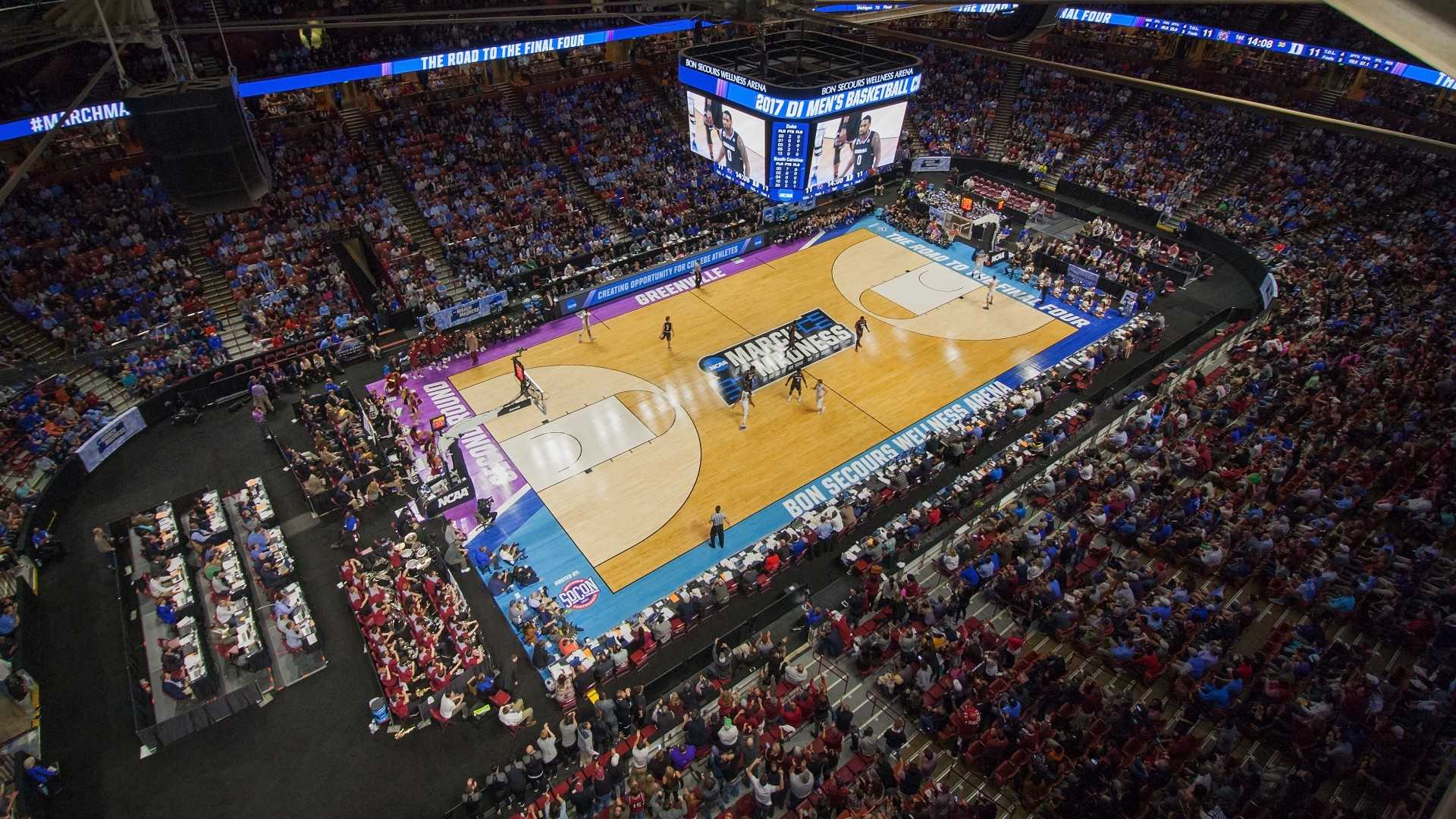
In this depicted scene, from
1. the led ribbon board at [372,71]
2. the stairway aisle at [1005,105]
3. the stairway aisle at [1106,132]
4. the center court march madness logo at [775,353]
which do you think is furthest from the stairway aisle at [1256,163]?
the led ribbon board at [372,71]

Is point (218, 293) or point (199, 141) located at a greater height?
point (199, 141)

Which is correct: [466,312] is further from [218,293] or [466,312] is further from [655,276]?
[218,293]

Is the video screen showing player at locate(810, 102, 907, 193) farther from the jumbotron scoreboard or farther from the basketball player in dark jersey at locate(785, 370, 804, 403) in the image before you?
the basketball player in dark jersey at locate(785, 370, 804, 403)

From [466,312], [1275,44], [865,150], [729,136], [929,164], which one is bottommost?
[466,312]

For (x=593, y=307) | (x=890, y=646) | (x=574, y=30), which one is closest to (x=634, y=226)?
(x=593, y=307)

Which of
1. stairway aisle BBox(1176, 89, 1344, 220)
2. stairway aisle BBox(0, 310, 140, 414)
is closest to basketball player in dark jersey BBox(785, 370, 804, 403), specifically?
stairway aisle BBox(0, 310, 140, 414)

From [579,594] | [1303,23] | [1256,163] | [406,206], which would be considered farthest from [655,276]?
[1303,23]
